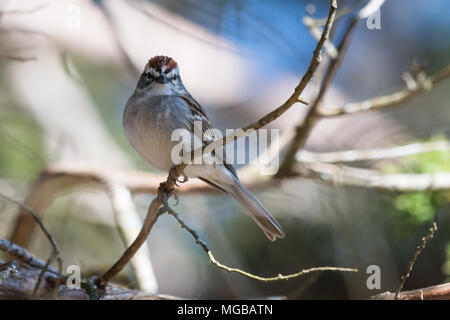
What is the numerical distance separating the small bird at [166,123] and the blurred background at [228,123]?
0.42 m

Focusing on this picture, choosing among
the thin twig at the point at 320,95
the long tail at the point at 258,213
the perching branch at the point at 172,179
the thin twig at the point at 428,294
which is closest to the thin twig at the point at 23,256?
the perching branch at the point at 172,179

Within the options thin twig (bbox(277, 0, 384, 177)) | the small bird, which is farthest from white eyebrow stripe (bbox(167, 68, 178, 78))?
thin twig (bbox(277, 0, 384, 177))

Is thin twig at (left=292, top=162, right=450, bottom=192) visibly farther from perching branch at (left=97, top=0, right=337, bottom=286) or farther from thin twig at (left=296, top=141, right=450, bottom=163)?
perching branch at (left=97, top=0, right=337, bottom=286)

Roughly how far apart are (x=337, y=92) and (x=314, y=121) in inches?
32.8

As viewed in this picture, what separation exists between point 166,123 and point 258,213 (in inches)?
13.3

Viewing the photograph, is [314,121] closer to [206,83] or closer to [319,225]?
[319,225]

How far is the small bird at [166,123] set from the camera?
52.5 inches

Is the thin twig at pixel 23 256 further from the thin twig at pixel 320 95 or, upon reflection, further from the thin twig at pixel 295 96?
the thin twig at pixel 320 95

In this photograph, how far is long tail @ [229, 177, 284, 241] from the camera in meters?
1.27

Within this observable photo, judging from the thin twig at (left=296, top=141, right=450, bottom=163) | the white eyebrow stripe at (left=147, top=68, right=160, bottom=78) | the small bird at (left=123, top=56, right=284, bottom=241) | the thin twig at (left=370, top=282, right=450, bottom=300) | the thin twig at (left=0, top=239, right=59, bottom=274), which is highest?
the thin twig at (left=296, top=141, right=450, bottom=163)

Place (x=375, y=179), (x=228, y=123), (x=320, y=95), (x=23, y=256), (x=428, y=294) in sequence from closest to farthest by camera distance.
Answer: (x=428, y=294) < (x=23, y=256) < (x=320, y=95) < (x=375, y=179) < (x=228, y=123)

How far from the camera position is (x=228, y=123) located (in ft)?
6.76

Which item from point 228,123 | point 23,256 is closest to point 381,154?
point 228,123

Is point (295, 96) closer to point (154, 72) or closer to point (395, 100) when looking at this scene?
point (154, 72)
